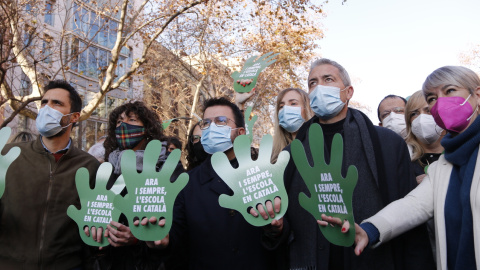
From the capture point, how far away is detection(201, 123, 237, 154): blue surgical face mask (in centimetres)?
277

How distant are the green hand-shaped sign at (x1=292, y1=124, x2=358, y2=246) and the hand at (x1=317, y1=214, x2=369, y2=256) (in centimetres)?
2

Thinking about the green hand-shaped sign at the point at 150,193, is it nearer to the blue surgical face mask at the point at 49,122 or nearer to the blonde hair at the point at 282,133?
the blue surgical face mask at the point at 49,122

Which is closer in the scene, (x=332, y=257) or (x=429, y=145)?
(x=332, y=257)

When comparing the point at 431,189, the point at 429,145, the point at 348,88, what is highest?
the point at 348,88

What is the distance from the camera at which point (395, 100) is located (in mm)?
4184

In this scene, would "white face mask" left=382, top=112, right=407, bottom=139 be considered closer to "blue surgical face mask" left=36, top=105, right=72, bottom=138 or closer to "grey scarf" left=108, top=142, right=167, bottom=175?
"grey scarf" left=108, top=142, right=167, bottom=175

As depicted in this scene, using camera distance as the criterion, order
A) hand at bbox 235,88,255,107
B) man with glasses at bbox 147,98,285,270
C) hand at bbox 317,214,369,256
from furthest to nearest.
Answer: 1. hand at bbox 235,88,255,107
2. man with glasses at bbox 147,98,285,270
3. hand at bbox 317,214,369,256

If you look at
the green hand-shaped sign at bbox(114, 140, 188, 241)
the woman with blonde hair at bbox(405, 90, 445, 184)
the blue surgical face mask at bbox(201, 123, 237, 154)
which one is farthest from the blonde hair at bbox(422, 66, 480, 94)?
the green hand-shaped sign at bbox(114, 140, 188, 241)

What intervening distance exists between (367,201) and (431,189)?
33 centimetres

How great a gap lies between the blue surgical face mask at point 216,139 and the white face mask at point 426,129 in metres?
1.65

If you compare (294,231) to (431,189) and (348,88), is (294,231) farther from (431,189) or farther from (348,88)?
(348,88)

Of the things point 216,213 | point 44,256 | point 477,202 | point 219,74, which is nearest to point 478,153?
point 477,202

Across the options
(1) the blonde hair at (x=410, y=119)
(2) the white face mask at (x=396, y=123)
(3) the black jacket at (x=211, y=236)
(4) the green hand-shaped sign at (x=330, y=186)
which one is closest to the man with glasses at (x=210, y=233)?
(3) the black jacket at (x=211, y=236)

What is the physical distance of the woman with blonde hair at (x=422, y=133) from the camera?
131 inches
